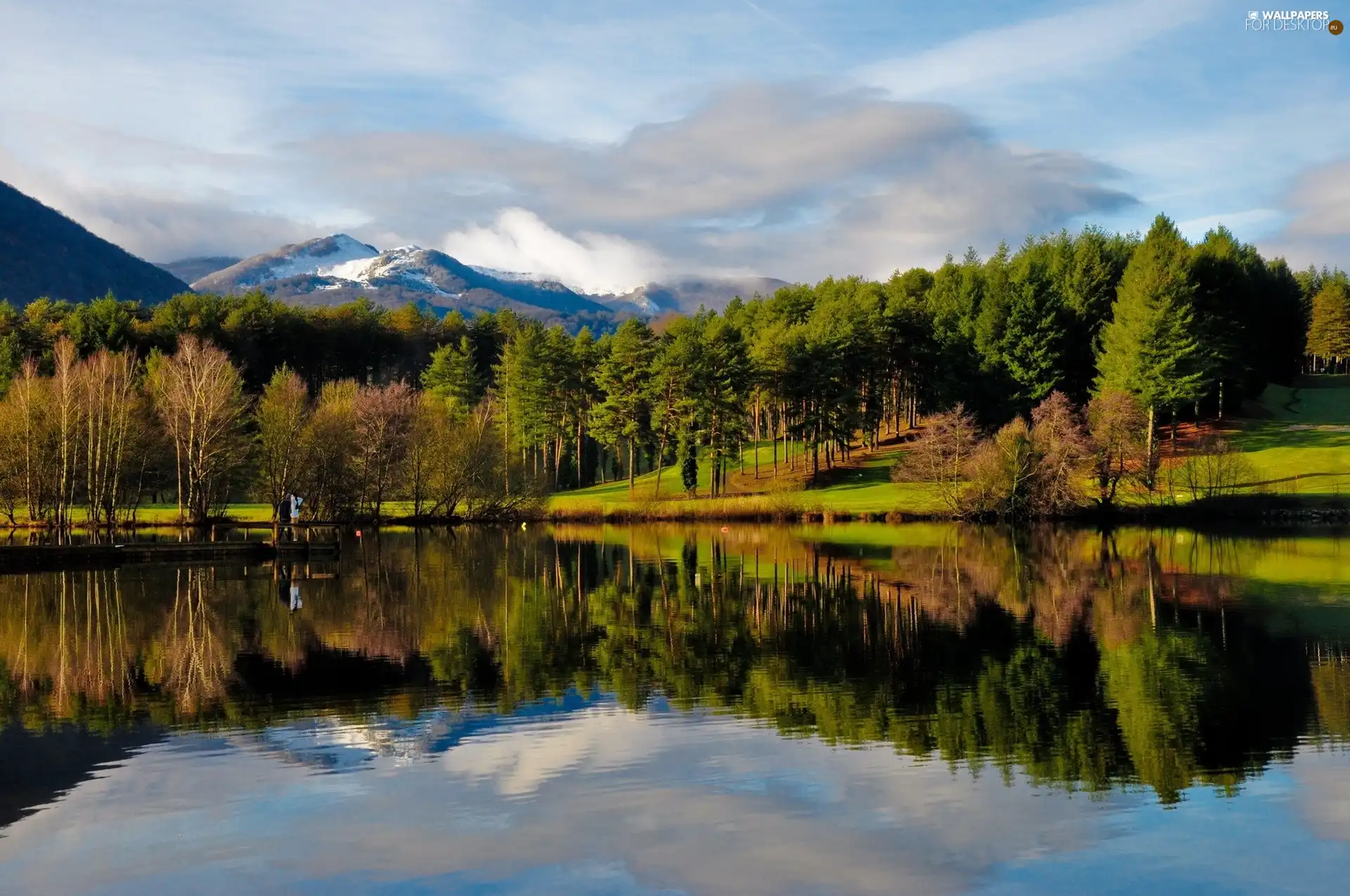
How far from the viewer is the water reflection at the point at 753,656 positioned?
52.7 feet

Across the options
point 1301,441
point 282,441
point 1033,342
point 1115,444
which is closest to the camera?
point 1115,444

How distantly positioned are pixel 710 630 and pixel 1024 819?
14.5m

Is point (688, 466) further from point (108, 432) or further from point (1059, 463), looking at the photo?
Result: point (108, 432)

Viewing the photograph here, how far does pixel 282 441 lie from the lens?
238 ft

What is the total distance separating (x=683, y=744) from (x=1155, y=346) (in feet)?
252

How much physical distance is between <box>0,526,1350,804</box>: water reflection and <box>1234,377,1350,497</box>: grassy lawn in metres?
34.6

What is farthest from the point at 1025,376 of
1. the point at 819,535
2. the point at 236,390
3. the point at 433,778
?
the point at 433,778

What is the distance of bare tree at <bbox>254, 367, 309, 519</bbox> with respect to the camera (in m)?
72.5

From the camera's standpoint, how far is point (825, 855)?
37.0 ft

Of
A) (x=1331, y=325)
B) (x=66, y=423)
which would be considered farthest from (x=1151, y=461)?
(x=1331, y=325)

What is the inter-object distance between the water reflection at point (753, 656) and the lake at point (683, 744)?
0.11 m

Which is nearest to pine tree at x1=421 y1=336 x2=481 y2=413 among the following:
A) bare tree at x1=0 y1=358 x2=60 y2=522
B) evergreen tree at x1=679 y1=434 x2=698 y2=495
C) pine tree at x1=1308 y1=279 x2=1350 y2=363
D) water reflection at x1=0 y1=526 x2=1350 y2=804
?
evergreen tree at x1=679 y1=434 x2=698 y2=495

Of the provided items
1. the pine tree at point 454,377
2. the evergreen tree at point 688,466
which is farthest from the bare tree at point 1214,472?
the pine tree at point 454,377

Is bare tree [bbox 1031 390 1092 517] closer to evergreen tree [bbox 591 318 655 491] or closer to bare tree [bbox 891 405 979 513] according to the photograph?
bare tree [bbox 891 405 979 513]
